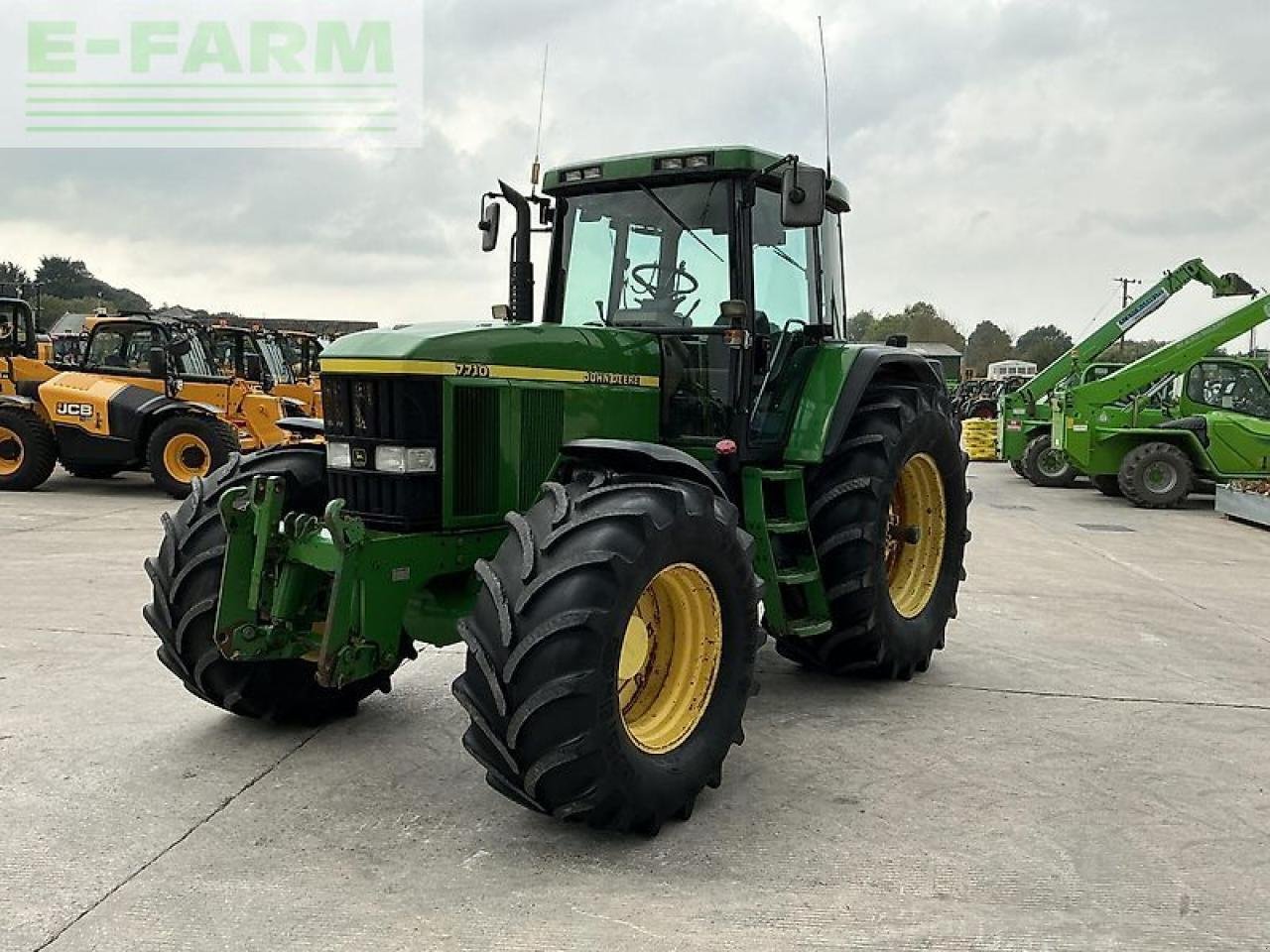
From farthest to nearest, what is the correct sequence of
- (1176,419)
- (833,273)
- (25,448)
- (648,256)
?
(1176,419)
(25,448)
(833,273)
(648,256)

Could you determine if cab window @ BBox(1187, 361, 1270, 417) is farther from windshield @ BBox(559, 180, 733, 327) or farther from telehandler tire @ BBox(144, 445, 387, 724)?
telehandler tire @ BBox(144, 445, 387, 724)

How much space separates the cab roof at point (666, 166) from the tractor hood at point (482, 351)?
0.80 metres

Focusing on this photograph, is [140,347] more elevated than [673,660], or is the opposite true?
[140,347]

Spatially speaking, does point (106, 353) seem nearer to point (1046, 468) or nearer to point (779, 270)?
point (779, 270)

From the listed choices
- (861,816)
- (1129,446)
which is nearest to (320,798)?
(861,816)

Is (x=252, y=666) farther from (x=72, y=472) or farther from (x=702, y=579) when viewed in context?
(x=72, y=472)

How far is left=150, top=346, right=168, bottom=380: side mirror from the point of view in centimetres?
1293

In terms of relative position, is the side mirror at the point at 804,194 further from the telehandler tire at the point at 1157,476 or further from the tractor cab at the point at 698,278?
the telehandler tire at the point at 1157,476

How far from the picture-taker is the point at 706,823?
3598 millimetres

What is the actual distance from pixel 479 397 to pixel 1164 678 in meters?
3.92

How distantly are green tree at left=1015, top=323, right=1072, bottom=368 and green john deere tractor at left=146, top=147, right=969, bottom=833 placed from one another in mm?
55391

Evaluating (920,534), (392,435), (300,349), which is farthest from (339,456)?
(300,349)

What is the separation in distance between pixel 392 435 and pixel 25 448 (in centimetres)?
1139

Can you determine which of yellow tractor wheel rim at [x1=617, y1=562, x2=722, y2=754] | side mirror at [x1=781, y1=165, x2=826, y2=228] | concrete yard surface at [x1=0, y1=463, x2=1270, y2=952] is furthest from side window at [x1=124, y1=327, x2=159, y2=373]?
yellow tractor wheel rim at [x1=617, y1=562, x2=722, y2=754]
